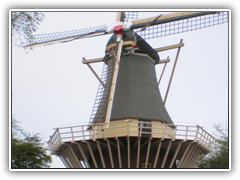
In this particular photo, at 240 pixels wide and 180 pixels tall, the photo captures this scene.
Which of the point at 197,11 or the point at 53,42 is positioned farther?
the point at 53,42

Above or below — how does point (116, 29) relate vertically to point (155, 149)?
above

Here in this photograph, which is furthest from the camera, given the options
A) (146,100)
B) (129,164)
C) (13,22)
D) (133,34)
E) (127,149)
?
(133,34)

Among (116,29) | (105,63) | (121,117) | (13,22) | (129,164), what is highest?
(116,29)

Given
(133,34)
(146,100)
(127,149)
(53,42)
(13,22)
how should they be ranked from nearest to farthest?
(13,22), (127,149), (146,100), (133,34), (53,42)

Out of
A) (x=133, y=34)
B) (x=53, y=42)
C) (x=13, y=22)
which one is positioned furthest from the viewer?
(x=53, y=42)

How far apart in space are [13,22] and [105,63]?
8040mm

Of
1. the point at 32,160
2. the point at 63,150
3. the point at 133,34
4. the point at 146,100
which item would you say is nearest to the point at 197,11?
the point at 133,34

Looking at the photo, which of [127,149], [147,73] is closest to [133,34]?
[147,73]

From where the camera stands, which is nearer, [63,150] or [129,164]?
[129,164]

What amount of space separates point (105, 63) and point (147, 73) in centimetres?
238

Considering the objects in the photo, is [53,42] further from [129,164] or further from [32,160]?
[129,164]

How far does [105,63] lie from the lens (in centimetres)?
1766

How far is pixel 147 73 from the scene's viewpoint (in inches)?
659

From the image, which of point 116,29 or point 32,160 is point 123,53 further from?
point 32,160
